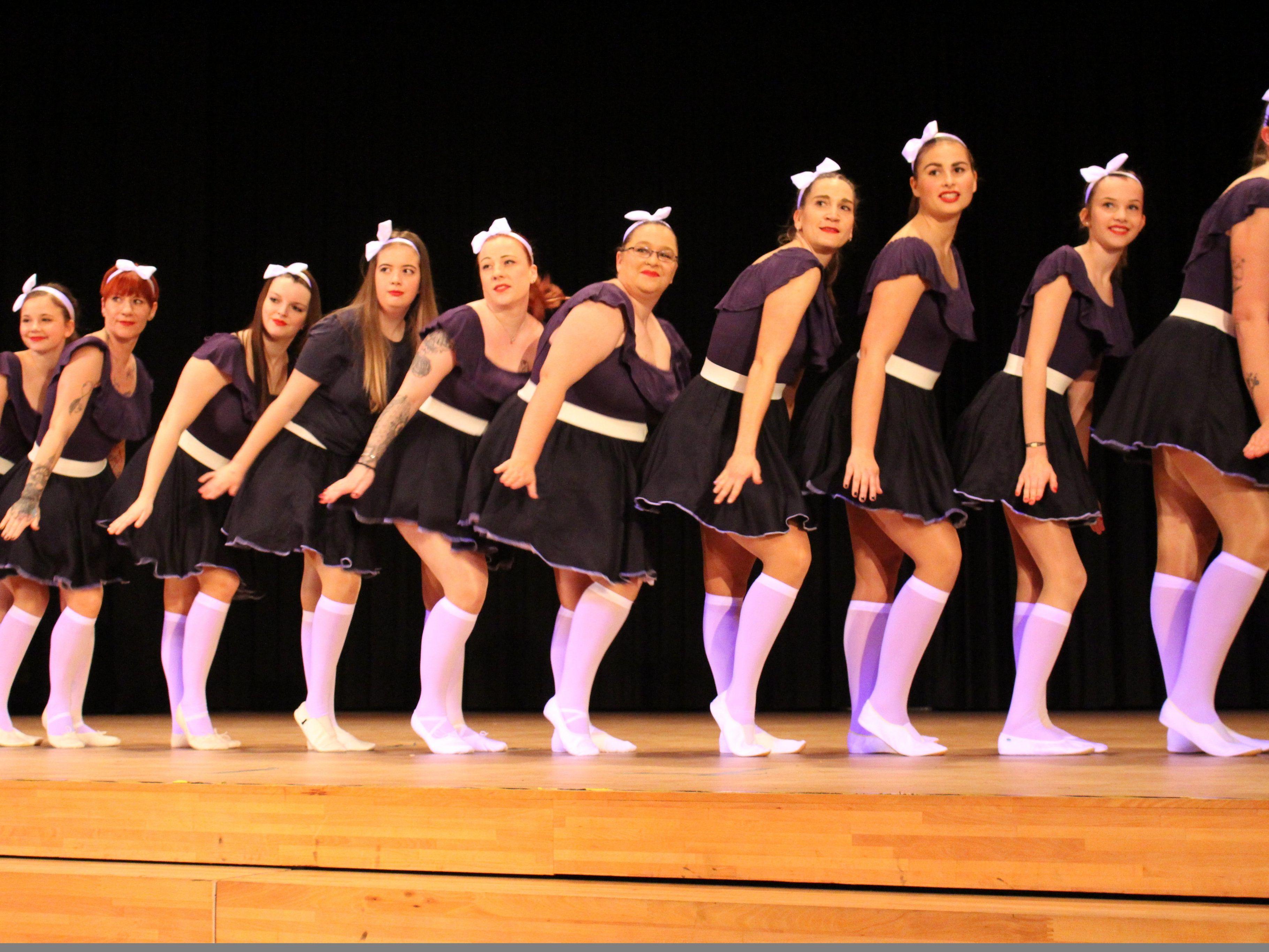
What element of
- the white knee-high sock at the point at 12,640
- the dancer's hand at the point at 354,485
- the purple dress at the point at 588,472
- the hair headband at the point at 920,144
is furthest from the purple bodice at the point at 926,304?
the white knee-high sock at the point at 12,640

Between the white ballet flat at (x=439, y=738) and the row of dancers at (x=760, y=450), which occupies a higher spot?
the row of dancers at (x=760, y=450)

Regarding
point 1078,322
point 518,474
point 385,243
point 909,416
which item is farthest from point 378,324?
point 1078,322

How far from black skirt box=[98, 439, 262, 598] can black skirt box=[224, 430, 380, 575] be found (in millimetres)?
152

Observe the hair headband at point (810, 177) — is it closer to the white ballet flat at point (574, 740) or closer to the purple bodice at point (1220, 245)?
the purple bodice at point (1220, 245)

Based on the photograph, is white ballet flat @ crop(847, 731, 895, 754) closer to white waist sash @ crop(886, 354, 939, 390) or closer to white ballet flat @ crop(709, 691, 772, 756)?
white ballet flat @ crop(709, 691, 772, 756)

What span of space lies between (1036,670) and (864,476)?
606mm

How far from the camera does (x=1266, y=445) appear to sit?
2.65 metres

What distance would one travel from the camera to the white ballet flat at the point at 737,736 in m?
2.94

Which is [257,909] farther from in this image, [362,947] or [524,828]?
[524,828]

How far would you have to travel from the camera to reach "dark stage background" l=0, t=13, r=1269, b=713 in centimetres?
568

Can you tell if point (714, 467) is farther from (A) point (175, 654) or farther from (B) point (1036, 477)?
(A) point (175, 654)

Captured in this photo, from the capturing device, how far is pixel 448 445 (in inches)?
130

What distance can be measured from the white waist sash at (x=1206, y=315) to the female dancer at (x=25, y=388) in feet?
10.8

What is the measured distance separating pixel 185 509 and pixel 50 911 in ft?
5.19
